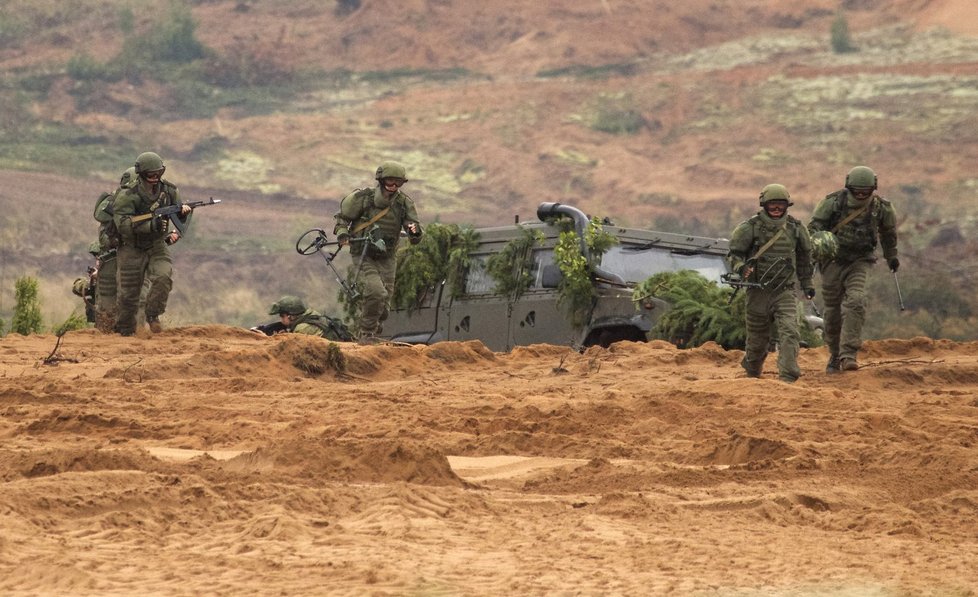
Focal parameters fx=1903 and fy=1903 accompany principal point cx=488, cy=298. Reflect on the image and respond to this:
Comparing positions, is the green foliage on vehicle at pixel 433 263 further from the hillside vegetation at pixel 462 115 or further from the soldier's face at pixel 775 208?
the hillside vegetation at pixel 462 115

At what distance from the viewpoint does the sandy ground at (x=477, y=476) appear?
7.16m

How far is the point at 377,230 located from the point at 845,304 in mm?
4387

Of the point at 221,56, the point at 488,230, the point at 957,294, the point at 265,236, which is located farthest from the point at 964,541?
the point at 221,56

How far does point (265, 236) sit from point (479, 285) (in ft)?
91.3

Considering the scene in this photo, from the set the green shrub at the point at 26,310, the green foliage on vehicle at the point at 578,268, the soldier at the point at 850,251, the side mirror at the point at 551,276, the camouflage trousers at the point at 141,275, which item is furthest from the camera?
the green shrub at the point at 26,310

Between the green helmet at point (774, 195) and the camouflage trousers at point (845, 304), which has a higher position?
the green helmet at point (774, 195)

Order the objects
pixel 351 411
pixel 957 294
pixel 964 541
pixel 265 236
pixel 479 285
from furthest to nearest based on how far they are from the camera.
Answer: pixel 265 236 < pixel 957 294 < pixel 479 285 < pixel 351 411 < pixel 964 541

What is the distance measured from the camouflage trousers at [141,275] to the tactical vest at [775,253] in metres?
5.87

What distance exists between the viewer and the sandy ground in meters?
7.16

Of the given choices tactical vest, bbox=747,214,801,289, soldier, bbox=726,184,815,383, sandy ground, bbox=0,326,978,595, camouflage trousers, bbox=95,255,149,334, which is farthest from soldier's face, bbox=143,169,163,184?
tactical vest, bbox=747,214,801,289

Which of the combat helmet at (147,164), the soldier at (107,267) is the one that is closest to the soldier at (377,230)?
the combat helmet at (147,164)

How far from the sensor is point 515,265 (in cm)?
1820

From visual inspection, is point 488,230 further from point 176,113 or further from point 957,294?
point 176,113

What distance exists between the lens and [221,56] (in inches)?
2314
